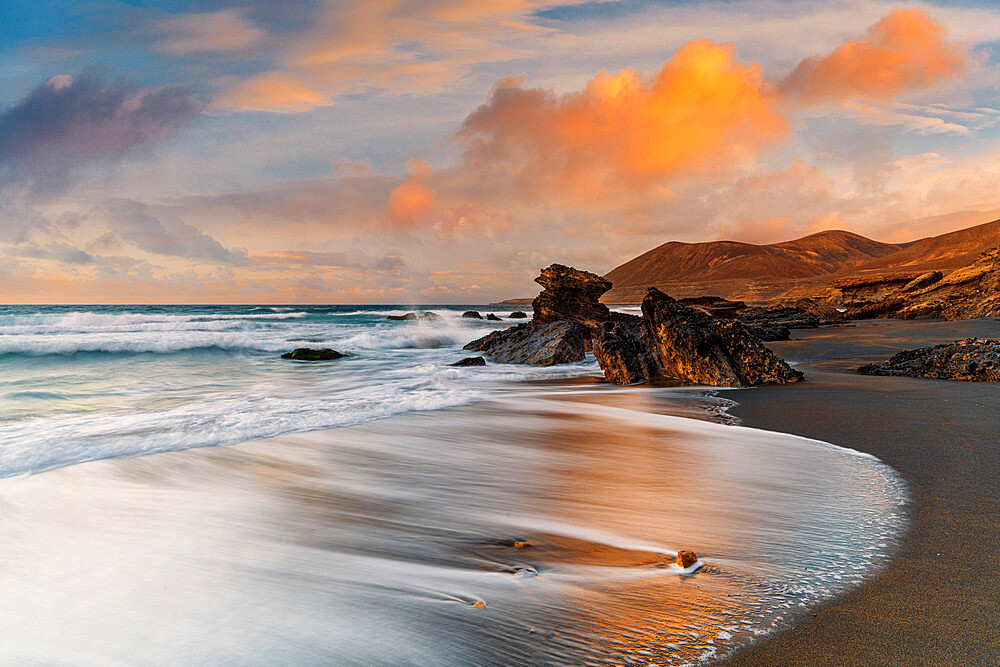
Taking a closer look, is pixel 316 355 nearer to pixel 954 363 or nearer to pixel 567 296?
pixel 567 296

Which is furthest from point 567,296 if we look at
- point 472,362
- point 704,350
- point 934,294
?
point 934,294

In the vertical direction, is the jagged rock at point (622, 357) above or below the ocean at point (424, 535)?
above

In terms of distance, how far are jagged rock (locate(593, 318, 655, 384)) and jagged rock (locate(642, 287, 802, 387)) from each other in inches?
8.6

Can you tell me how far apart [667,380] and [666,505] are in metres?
6.23

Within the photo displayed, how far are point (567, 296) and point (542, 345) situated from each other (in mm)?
3967

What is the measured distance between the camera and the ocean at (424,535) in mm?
1941

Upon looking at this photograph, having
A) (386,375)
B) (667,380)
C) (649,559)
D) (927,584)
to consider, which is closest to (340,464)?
(649,559)

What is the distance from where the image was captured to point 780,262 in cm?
14825

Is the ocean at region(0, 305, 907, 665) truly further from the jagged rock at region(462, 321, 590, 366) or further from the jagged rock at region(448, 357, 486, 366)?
the jagged rock at region(448, 357, 486, 366)

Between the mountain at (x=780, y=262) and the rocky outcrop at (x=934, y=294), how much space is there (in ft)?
147

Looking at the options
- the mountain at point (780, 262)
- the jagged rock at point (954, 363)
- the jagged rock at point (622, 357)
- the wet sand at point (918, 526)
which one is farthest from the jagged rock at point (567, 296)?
the mountain at point (780, 262)

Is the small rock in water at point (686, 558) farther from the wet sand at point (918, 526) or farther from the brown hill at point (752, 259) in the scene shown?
the brown hill at point (752, 259)

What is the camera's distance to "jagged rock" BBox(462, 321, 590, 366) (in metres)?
12.9

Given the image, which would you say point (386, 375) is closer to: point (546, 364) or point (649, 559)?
point (546, 364)
